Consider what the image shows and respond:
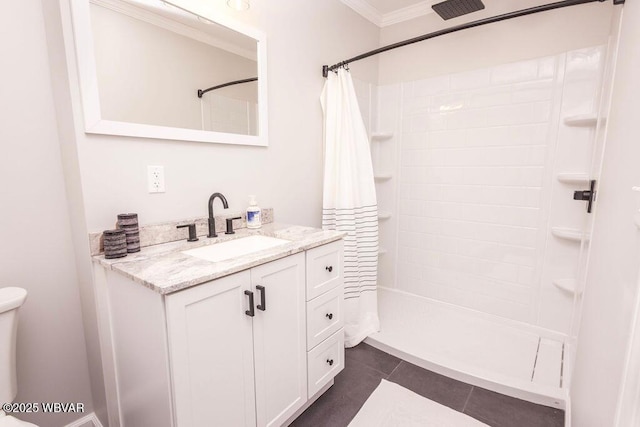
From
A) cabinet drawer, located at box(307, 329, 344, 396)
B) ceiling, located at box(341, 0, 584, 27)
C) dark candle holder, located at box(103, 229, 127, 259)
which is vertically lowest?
cabinet drawer, located at box(307, 329, 344, 396)

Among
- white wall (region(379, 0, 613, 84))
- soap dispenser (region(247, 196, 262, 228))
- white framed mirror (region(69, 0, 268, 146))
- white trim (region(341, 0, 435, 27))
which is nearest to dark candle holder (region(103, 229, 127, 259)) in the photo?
white framed mirror (region(69, 0, 268, 146))

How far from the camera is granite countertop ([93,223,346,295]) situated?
0.94 metres

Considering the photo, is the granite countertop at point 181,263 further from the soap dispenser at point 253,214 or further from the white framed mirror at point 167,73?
the white framed mirror at point 167,73

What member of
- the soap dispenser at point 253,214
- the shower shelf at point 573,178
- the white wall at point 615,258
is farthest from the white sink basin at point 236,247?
the shower shelf at point 573,178

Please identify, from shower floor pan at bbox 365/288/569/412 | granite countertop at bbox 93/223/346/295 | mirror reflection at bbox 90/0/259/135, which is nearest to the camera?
granite countertop at bbox 93/223/346/295

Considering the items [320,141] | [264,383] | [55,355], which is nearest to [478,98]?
[320,141]

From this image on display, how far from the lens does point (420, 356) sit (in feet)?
6.20

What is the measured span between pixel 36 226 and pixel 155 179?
0.45 m

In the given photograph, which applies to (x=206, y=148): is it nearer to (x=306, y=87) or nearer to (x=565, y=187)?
(x=306, y=87)

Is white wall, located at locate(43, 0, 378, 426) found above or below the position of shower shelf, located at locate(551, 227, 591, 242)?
above

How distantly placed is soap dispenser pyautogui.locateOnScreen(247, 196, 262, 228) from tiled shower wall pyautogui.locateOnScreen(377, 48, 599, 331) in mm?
1487

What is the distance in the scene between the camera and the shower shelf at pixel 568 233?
1951mm

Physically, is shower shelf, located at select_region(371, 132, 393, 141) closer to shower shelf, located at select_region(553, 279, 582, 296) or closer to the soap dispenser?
the soap dispenser

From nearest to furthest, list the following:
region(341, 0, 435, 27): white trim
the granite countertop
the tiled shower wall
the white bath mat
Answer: the granite countertop
the white bath mat
the tiled shower wall
region(341, 0, 435, 27): white trim
